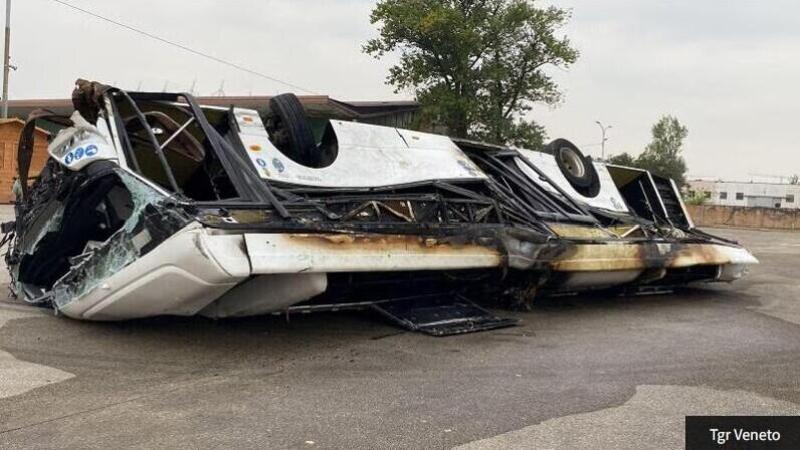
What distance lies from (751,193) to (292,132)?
96.0m

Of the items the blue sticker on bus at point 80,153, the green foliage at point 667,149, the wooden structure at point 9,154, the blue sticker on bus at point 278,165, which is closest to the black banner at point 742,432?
the blue sticker on bus at point 278,165

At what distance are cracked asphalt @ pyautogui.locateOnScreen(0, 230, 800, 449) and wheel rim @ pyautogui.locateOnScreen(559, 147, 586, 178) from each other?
2651mm

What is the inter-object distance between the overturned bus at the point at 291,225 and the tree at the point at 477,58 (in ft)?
76.0

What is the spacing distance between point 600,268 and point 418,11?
1006 inches

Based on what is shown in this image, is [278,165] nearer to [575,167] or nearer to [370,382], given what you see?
[370,382]

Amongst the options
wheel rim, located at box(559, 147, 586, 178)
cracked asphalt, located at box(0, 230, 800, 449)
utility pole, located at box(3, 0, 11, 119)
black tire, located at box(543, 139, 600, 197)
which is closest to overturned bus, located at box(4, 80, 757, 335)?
cracked asphalt, located at box(0, 230, 800, 449)

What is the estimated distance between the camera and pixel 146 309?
4.28m

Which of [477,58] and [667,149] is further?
[667,149]

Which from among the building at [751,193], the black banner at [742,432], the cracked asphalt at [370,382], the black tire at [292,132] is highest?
the building at [751,193]

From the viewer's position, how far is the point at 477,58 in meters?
31.0

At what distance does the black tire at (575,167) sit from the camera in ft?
25.9

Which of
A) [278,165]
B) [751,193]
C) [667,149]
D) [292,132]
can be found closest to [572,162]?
[292,132]

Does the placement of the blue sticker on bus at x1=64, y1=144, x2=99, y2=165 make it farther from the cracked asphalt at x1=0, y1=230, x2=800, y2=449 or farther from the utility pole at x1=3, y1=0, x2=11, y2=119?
the utility pole at x1=3, y1=0, x2=11, y2=119

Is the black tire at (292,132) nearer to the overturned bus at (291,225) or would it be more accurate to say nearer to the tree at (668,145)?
the overturned bus at (291,225)
